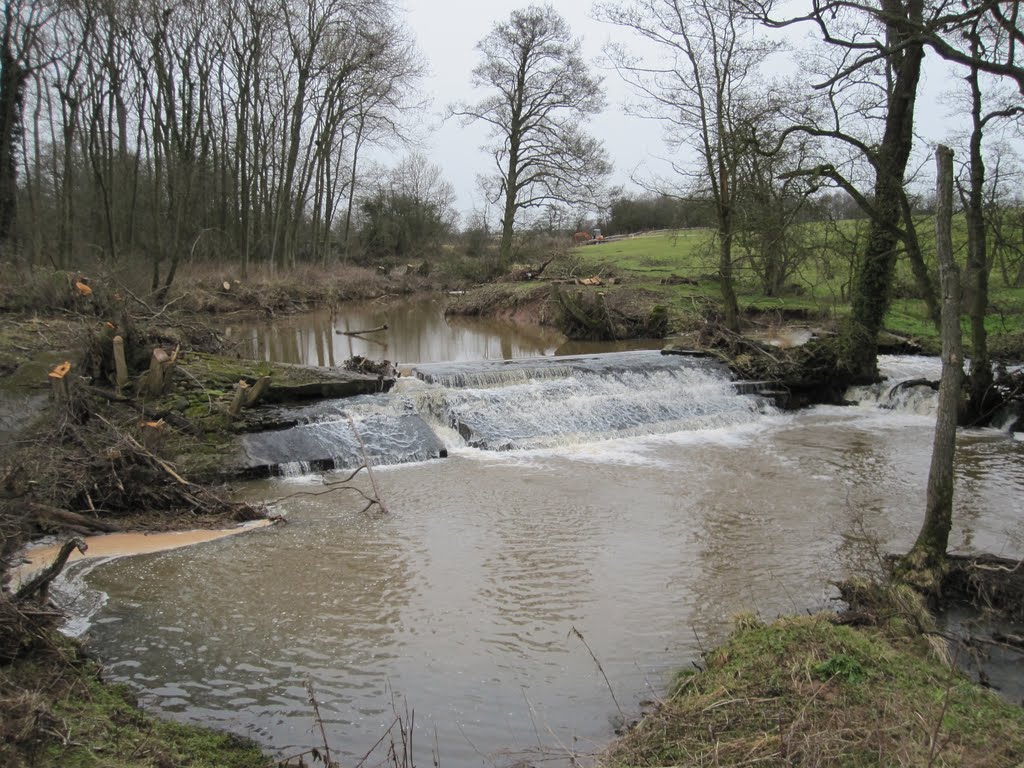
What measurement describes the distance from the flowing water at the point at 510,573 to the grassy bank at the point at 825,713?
25.8 inches

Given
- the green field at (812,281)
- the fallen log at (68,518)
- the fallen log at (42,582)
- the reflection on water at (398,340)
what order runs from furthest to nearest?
the reflection on water at (398,340)
the green field at (812,281)
the fallen log at (68,518)
the fallen log at (42,582)

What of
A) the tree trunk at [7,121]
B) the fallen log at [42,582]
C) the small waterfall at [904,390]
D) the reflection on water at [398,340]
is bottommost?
the fallen log at [42,582]

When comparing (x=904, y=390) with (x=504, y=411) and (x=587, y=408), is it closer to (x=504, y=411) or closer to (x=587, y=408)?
(x=587, y=408)

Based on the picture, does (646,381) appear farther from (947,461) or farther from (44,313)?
(44,313)

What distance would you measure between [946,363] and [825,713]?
9.51ft

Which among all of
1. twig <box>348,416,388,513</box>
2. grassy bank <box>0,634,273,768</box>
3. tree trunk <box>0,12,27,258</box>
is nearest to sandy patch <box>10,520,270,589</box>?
twig <box>348,416,388,513</box>

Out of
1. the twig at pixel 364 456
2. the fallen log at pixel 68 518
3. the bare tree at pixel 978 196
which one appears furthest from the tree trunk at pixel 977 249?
the fallen log at pixel 68 518

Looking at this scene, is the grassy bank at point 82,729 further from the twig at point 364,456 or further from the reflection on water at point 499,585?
the twig at point 364,456

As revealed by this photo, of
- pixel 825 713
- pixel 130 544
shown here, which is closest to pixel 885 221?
pixel 825 713

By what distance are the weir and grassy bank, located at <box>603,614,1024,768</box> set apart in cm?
642

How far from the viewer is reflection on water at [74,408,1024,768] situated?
480 centimetres

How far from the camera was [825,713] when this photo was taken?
3.74 m

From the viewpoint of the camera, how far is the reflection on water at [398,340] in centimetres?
1883

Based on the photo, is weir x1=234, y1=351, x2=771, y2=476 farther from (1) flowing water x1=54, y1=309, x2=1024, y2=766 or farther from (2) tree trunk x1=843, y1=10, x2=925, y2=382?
(2) tree trunk x1=843, y1=10, x2=925, y2=382
